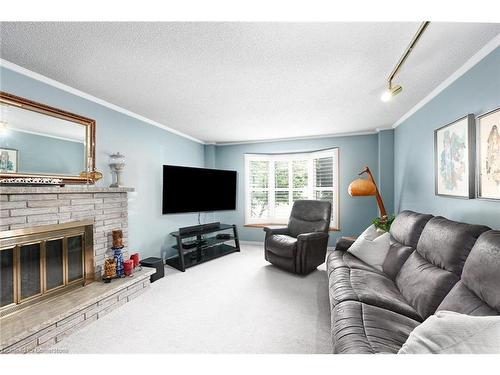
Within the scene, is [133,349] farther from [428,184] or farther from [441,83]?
[441,83]

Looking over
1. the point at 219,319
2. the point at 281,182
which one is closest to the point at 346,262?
the point at 219,319

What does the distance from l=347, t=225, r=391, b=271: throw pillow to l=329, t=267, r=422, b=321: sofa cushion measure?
6.8 inches

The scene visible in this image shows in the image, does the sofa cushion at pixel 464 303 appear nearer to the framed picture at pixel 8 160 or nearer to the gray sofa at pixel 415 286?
the gray sofa at pixel 415 286

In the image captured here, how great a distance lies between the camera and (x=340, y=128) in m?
4.08

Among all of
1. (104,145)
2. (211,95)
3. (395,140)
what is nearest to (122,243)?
(104,145)

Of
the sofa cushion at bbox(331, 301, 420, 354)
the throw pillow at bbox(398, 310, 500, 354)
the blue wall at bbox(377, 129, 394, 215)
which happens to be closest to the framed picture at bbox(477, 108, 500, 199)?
the sofa cushion at bbox(331, 301, 420, 354)

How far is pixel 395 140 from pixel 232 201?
3.15 m

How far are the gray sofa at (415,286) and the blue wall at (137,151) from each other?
280cm

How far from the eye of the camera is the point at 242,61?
1906 millimetres

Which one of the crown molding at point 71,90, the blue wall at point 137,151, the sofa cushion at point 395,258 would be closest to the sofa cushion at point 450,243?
the sofa cushion at point 395,258

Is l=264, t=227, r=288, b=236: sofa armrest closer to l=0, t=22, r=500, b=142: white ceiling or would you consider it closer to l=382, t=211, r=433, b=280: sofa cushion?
l=382, t=211, r=433, b=280: sofa cushion

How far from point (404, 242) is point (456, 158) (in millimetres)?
918

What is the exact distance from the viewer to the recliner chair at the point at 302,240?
3.22 metres
